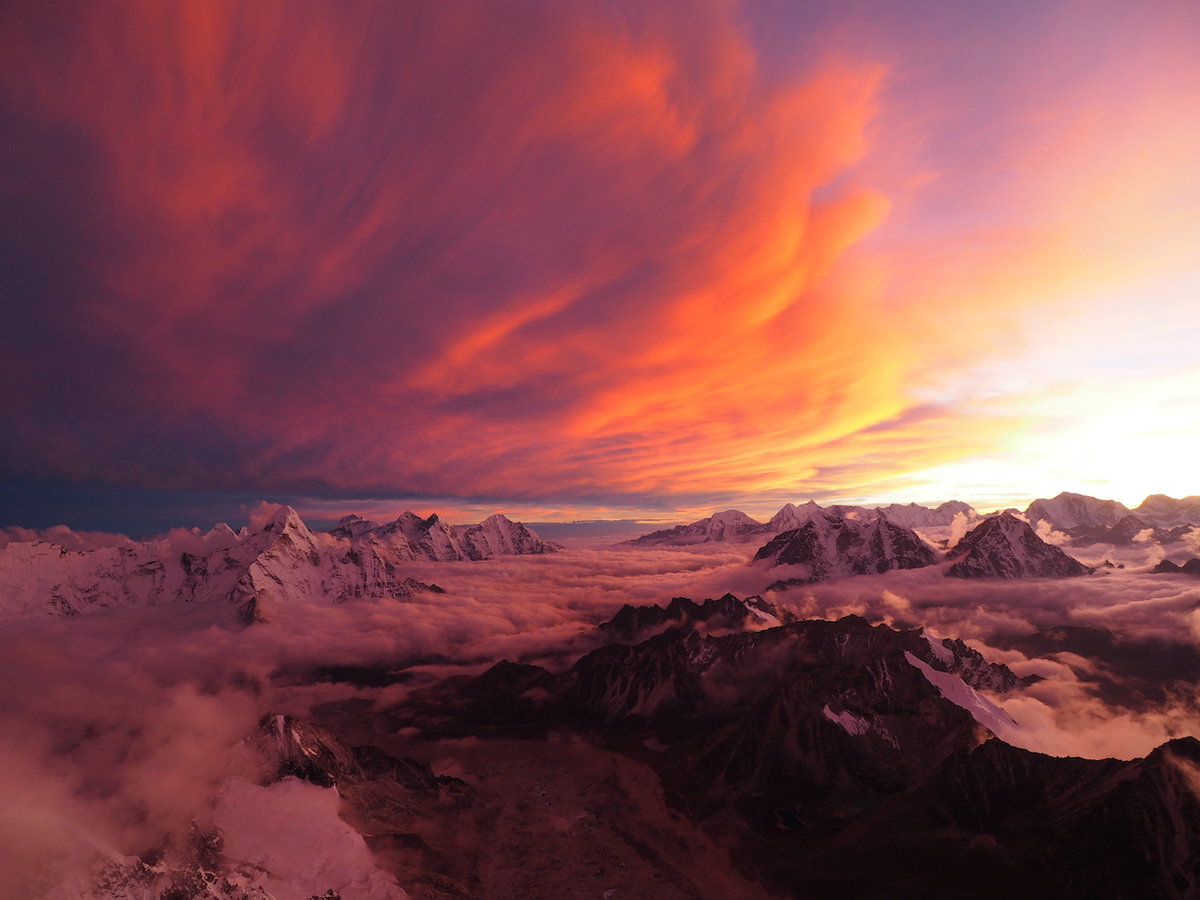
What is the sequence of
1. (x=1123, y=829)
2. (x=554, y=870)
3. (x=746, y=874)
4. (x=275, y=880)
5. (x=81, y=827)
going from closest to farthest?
(x=81, y=827) < (x=1123, y=829) < (x=275, y=880) < (x=746, y=874) < (x=554, y=870)

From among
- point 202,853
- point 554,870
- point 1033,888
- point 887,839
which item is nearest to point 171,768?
point 202,853

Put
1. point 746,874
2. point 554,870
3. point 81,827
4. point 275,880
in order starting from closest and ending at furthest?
point 81,827 < point 275,880 < point 746,874 < point 554,870

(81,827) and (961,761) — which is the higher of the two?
(81,827)

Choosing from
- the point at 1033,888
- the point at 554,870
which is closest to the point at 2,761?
the point at 554,870

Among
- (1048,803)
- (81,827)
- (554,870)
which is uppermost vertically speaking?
(81,827)

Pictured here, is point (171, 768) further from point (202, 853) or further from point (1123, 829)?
point (1123, 829)

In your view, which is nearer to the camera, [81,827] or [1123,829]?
[81,827]

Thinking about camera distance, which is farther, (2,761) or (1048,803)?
(1048,803)

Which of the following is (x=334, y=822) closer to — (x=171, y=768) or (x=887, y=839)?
(x=171, y=768)

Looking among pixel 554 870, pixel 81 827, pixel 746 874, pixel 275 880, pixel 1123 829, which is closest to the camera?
pixel 81 827
